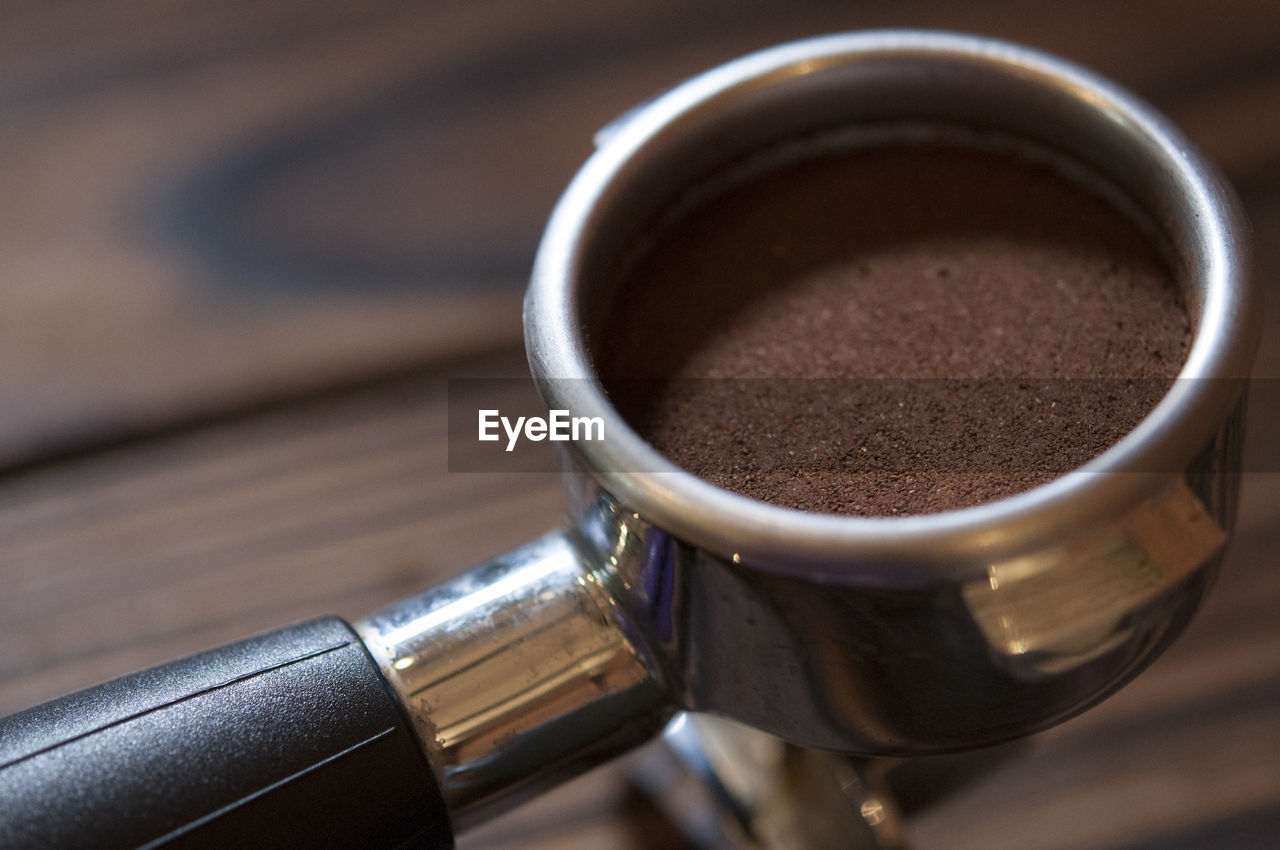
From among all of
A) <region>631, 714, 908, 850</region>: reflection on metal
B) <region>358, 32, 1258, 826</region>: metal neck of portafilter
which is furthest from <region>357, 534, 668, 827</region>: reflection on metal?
<region>631, 714, 908, 850</region>: reflection on metal

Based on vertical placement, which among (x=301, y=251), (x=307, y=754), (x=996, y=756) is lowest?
(x=996, y=756)

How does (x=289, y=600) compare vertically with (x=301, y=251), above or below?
below

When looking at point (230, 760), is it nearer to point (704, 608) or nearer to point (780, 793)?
point (704, 608)

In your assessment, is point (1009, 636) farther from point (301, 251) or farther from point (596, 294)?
point (301, 251)

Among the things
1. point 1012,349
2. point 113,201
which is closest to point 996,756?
point 1012,349

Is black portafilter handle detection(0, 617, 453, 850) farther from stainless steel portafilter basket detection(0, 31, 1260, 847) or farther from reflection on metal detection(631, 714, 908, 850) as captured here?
reflection on metal detection(631, 714, 908, 850)

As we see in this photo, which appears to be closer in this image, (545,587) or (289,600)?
(545,587)

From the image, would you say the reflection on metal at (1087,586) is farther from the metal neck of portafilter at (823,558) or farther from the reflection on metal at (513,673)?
the reflection on metal at (513,673)
